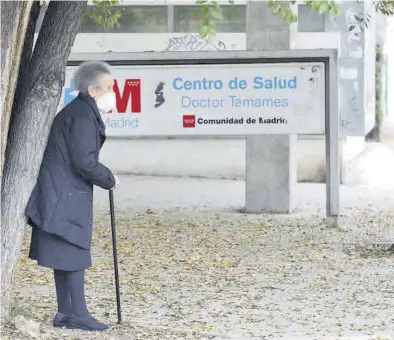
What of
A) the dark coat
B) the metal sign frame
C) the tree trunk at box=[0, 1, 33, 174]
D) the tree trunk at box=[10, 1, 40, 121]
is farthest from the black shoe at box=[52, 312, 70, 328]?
the metal sign frame

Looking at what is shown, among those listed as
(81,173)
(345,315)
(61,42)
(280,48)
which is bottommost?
(345,315)

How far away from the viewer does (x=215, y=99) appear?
11.5 m

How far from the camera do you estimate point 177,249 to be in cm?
1000

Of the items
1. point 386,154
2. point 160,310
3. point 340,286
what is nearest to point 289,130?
point 340,286

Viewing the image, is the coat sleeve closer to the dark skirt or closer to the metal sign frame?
the dark skirt

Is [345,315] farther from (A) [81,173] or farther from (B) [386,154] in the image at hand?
(B) [386,154]

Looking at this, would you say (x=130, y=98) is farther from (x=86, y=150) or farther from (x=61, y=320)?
(x=86, y=150)

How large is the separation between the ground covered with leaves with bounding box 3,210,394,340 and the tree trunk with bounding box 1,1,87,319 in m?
0.51

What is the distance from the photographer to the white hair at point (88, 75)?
20.1 feet

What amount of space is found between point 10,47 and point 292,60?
236 inches

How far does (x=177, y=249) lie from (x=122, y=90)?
236 cm

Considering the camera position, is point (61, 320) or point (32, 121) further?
point (61, 320)

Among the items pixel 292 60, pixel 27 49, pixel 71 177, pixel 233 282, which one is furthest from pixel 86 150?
pixel 292 60

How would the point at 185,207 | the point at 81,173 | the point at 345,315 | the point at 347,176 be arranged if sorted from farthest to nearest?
the point at 347,176
the point at 185,207
the point at 345,315
the point at 81,173
